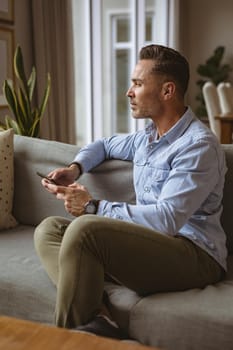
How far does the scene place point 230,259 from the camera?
177cm

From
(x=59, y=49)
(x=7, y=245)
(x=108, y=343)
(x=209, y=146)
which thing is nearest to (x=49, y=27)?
(x=59, y=49)

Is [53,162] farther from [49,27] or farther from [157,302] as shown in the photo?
[49,27]

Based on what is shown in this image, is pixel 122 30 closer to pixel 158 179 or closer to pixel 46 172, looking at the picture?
pixel 46 172

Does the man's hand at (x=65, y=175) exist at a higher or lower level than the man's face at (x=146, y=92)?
lower

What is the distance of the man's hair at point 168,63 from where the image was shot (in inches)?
63.3

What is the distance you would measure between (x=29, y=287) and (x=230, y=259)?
0.72 metres

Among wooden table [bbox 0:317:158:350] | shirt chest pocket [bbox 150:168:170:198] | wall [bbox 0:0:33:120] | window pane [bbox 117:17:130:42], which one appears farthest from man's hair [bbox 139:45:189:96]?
window pane [bbox 117:17:130:42]

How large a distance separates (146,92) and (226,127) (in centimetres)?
250

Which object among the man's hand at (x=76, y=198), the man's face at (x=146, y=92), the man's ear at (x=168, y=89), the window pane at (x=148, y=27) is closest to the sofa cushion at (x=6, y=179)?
the man's hand at (x=76, y=198)

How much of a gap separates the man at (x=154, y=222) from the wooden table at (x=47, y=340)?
1.02 ft

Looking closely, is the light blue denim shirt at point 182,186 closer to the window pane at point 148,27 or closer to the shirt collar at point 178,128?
the shirt collar at point 178,128

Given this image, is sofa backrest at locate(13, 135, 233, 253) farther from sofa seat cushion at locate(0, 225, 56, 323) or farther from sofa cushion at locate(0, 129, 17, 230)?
sofa seat cushion at locate(0, 225, 56, 323)

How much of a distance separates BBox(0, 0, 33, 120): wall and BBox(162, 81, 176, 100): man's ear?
2.13m

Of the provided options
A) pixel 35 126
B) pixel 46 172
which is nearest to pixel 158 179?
pixel 46 172
